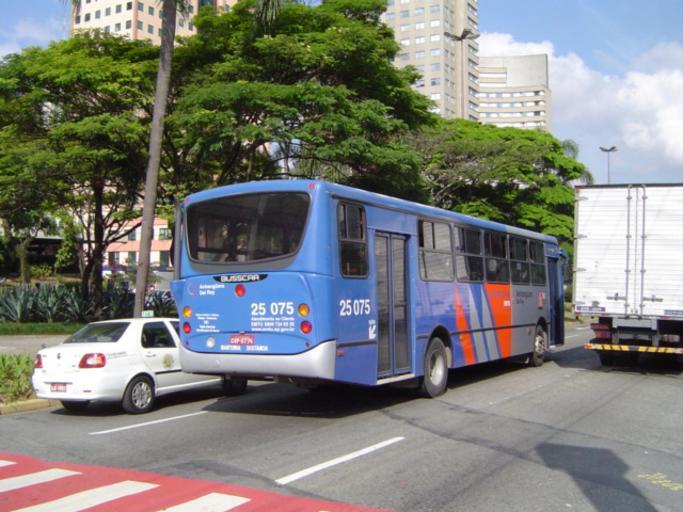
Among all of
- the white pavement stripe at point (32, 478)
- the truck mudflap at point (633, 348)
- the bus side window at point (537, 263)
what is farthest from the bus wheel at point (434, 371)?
the white pavement stripe at point (32, 478)

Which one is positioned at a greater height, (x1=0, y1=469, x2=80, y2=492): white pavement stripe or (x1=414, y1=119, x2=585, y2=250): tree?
(x1=414, y1=119, x2=585, y2=250): tree

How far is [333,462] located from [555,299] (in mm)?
13345

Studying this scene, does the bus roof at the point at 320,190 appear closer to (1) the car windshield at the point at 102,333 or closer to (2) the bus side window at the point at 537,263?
(1) the car windshield at the point at 102,333

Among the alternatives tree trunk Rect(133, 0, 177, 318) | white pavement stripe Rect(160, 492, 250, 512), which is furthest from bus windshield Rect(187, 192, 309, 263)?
tree trunk Rect(133, 0, 177, 318)

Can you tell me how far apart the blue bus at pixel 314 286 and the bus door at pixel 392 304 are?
0.02 meters

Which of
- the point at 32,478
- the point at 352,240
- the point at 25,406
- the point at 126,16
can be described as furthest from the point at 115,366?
the point at 126,16

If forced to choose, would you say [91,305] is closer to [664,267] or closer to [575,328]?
[664,267]

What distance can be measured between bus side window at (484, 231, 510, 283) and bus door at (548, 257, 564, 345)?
3729mm


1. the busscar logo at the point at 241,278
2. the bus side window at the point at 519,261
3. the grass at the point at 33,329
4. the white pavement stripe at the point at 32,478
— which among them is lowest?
the white pavement stripe at the point at 32,478

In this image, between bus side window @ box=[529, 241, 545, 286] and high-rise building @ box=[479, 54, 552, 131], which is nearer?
bus side window @ box=[529, 241, 545, 286]

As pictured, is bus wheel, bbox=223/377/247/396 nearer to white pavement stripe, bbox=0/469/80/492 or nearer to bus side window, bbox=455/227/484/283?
bus side window, bbox=455/227/484/283

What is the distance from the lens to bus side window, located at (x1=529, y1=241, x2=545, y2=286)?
17188 mm

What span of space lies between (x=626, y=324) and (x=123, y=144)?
1491 centimetres

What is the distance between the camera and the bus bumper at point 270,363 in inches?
359
